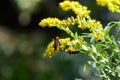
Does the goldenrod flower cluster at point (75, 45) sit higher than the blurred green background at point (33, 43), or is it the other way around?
the blurred green background at point (33, 43)

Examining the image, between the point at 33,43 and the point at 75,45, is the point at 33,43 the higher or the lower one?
the higher one

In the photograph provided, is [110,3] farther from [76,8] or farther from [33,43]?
[33,43]

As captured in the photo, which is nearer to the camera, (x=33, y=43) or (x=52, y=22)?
(x=52, y=22)

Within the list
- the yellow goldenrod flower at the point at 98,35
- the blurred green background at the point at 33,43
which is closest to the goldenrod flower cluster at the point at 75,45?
the yellow goldenrod flower at the point at 98,35

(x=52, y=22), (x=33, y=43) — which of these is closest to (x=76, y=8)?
(x=52, y=22)

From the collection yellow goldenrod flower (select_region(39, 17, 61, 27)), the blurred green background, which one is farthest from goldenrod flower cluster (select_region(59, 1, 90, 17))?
the blurred green background

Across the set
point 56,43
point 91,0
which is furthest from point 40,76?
point 56,43

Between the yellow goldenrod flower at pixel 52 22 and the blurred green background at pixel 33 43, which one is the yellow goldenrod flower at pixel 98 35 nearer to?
the yellow goldenrod flower at pixel 52 22

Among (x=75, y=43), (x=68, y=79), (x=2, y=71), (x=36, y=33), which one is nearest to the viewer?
(x=75, y=43)

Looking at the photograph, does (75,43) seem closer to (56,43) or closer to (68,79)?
(56,43)
